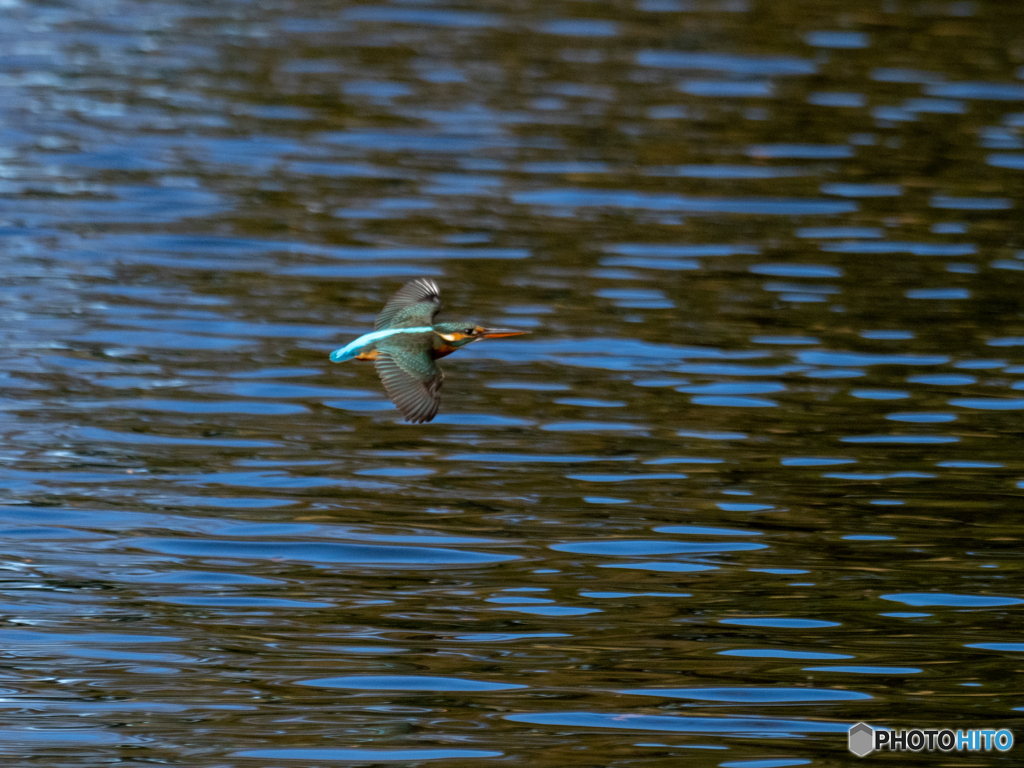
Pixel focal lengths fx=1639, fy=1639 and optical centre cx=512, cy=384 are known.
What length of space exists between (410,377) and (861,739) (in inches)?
70.8

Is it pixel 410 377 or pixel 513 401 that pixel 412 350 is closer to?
pixel 410 377

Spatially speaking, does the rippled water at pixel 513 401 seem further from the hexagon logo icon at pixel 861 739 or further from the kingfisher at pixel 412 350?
the kingfisher at pixel 412 350

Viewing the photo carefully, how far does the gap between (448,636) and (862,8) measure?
11425 mm

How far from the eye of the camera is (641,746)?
15.6 feet

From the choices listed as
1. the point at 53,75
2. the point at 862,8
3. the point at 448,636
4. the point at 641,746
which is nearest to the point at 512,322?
the point at 448,636

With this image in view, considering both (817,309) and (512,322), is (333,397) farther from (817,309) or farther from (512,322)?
(817,309)

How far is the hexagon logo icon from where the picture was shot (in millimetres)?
4770

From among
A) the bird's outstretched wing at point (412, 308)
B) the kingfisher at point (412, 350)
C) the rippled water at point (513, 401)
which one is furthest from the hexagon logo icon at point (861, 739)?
the bird's outstretched wing at point (412, 308)

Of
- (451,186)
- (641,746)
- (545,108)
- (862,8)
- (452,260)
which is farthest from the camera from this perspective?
(862,8)

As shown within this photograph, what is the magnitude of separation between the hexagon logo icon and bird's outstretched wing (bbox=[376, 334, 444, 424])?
1.59 m

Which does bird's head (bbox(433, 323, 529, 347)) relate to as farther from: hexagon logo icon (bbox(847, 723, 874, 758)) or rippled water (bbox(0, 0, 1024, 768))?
hexagon logo icon (bbox(847, 723, 874, 758))

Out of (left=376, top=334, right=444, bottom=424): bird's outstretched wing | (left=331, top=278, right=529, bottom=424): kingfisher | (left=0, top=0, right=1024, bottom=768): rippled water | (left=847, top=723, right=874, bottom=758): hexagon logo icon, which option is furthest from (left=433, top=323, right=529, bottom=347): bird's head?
(left=847, top=723, right=874, bottom=758): hexagon logo icon

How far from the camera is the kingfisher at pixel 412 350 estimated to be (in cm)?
526

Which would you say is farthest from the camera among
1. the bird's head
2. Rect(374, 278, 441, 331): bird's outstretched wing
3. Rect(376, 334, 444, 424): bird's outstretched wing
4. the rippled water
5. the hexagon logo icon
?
Rect(374, 278, 441, 331): bird's outstretched wing
